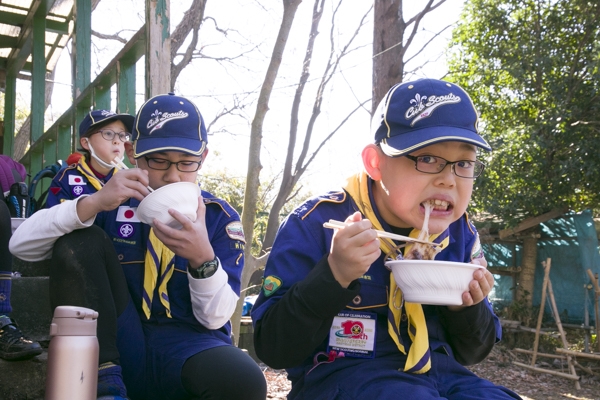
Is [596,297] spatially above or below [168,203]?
below

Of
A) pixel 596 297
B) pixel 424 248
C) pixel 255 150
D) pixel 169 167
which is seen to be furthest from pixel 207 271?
pixel 596 297

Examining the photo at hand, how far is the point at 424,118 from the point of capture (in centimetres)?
193

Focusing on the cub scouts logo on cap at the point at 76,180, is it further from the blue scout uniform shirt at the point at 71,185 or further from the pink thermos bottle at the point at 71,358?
the pink thermos bottle at the point at 71,358

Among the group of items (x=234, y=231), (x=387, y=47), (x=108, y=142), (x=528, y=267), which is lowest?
(x=528, y=267)

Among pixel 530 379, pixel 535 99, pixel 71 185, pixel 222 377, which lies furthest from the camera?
pixel 535 99

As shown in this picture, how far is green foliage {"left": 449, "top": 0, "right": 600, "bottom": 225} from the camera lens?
12805 millimetres

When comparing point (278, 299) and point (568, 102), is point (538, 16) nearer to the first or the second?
point (568, 102)

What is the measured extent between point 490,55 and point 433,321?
12.9m

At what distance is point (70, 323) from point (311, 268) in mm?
829

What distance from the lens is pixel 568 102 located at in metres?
12.8

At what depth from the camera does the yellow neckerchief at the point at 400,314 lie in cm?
185

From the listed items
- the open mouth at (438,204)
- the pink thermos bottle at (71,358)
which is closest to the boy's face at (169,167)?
the open mouth at (438,204)

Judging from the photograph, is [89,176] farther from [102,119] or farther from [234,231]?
[234,231]

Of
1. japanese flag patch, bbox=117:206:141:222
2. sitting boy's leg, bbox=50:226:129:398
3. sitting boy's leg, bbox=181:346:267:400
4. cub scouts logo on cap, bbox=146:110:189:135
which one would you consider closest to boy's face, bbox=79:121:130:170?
japanese flag patch, bbox=117:206:141:222
